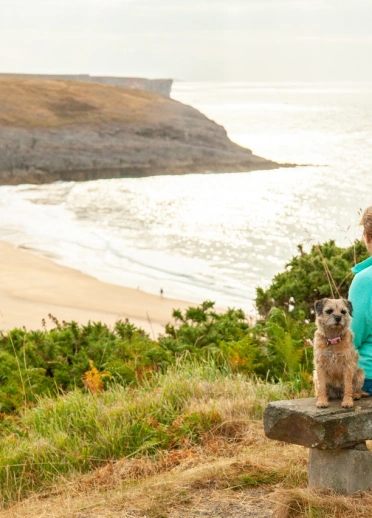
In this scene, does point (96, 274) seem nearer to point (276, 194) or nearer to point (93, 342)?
point (93, 342)

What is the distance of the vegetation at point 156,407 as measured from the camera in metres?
5.82

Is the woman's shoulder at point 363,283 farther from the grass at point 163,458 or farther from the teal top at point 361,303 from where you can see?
the grass at point 163,458

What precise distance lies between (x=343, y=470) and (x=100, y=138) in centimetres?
5988

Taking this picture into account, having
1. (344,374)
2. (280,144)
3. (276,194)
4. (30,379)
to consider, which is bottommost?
(30,379)

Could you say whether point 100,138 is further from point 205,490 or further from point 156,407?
point 205,490

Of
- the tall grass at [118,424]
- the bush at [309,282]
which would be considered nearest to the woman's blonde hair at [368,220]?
the tall grass at [118,424]

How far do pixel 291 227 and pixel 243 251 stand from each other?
689 centimetres

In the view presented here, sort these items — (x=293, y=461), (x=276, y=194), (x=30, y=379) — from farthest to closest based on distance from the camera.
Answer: (x=276, y=194), (x=30, y=379), (x=293, y=461)

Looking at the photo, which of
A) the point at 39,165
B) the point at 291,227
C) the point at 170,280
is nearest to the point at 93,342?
the point at 170,280

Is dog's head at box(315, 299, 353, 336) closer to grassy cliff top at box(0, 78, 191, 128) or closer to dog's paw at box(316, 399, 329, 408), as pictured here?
dog's paw at box(316, 399, 329, 408)

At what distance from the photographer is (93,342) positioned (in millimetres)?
9750

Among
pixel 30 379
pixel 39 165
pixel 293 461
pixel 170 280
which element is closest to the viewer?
pixel 293 461

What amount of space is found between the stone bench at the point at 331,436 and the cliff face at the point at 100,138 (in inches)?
1883

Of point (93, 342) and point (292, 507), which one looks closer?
point (292, 507)
